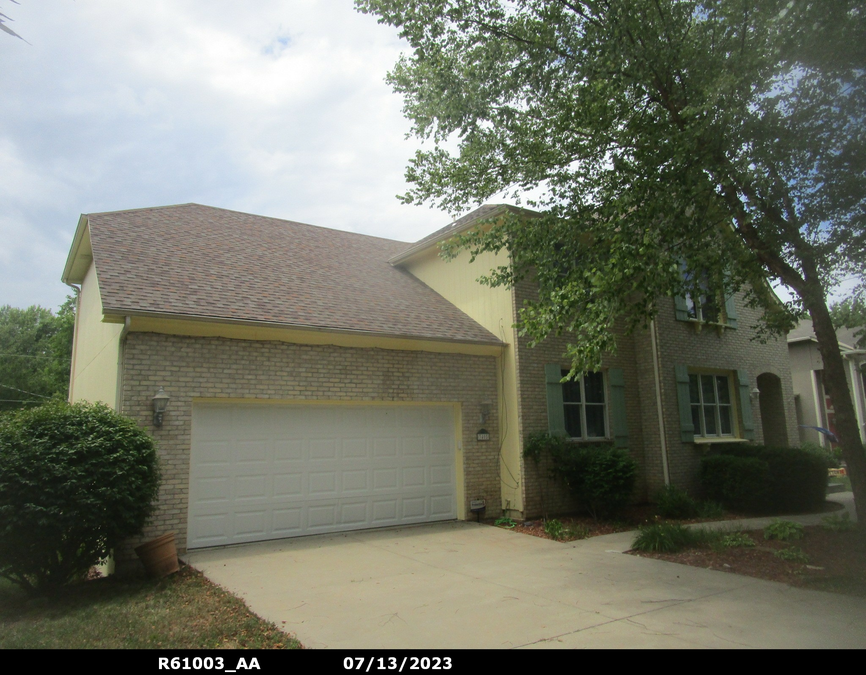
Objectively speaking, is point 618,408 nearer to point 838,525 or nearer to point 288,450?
point 838,525

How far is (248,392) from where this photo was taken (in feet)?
30.7

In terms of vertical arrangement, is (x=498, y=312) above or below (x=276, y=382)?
above

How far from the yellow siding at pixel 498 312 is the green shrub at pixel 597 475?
2.77ft

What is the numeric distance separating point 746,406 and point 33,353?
46.0 metres

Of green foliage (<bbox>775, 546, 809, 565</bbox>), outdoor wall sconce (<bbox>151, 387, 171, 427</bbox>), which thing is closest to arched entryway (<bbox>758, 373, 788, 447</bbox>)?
green foliage (<bbox>775, 546, 809, 565</bbox>)

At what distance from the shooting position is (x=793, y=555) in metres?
8.18

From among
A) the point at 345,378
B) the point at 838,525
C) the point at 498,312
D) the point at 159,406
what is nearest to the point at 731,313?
the point at 838,525

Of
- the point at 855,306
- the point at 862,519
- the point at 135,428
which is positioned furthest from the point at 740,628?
the point at 135,428

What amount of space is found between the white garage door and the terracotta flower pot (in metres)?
1.23

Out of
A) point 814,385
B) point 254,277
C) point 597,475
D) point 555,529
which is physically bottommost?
point 555,529

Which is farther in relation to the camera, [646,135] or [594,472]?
[594,472]

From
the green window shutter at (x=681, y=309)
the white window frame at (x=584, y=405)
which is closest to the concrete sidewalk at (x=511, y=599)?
the white window frame at (x=584, y=405)

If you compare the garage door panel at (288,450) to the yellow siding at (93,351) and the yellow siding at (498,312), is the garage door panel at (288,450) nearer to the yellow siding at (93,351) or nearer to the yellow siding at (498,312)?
the yellow siding at (93,351)

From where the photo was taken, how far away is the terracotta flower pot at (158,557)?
7566 mm
